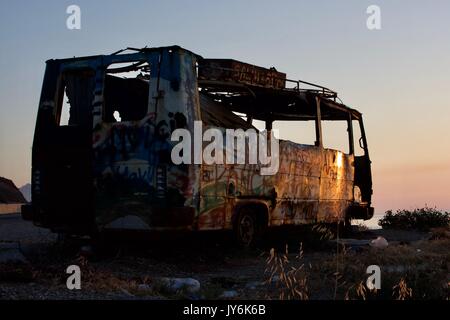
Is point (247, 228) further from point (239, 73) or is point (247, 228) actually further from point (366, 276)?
point (366, 276)

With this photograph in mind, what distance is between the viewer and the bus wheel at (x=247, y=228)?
9.48 m

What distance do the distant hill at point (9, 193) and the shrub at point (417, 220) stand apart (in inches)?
781

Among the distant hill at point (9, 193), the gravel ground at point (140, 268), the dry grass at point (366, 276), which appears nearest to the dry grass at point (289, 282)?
the dry grass at point (366, 276)

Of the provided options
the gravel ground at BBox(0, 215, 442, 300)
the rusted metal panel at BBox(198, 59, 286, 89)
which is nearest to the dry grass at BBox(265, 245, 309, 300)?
the gravel ground at BBox(0, 215, 442, 300)

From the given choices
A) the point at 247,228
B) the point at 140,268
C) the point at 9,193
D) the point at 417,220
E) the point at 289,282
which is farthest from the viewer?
the point at 9,193

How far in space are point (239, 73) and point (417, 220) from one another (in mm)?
10645

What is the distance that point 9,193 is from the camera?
33.3 metres

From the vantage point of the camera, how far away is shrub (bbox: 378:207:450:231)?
18.2 meters

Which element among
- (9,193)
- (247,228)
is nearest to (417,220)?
(247,228)

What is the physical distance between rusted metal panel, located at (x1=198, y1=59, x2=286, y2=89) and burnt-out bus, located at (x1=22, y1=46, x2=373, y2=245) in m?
0.02
